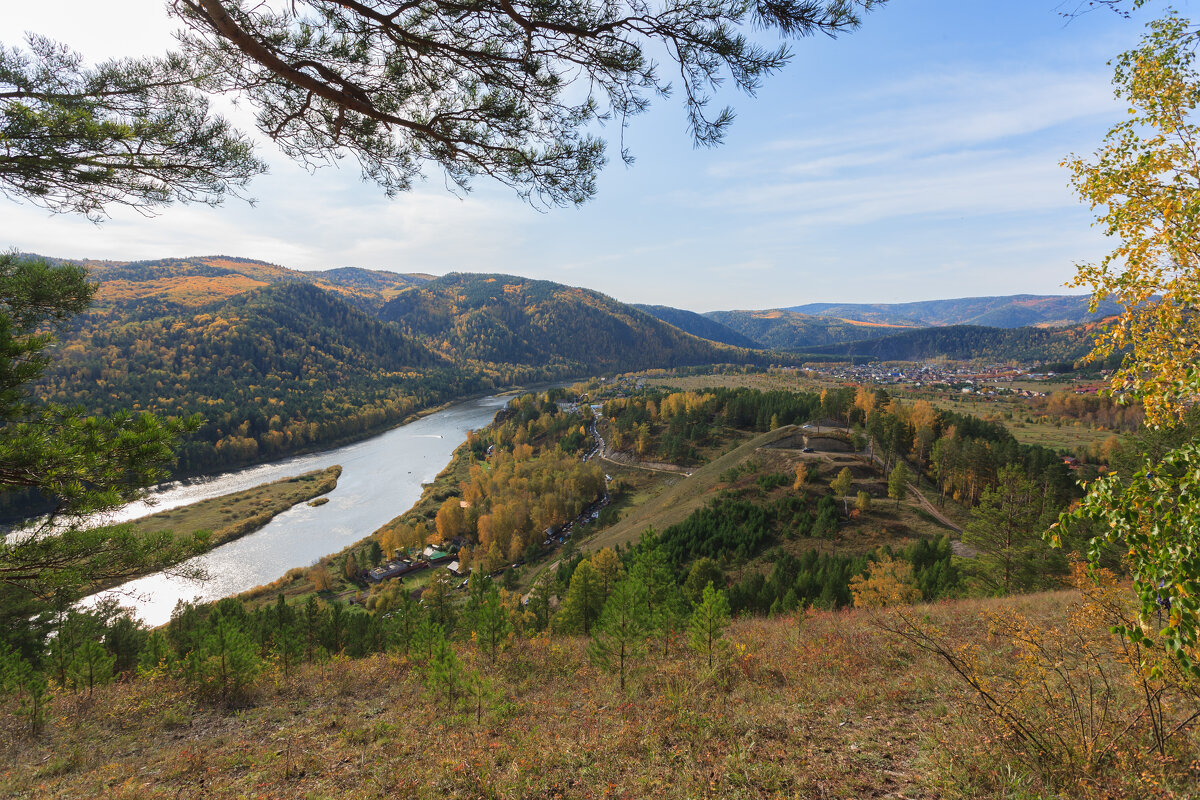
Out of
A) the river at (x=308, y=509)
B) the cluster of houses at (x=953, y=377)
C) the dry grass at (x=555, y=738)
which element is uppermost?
the dry grass at (x=555, y=738)

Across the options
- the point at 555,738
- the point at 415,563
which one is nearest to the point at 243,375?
the point at 415,563

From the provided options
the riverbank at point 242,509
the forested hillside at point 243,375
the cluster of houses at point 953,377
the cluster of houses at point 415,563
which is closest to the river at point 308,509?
the riverbank at point 242,509

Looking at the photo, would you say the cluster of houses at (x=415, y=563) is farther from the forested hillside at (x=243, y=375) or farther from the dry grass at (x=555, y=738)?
the dry grass at (x=555, y=738)

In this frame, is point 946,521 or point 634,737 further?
point 946,521

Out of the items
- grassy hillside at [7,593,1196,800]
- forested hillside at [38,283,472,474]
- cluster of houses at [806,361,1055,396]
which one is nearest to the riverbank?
forested hillside at [38,283,472,474]

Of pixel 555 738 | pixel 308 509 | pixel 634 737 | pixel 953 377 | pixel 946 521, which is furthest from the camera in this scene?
pixel 953 377

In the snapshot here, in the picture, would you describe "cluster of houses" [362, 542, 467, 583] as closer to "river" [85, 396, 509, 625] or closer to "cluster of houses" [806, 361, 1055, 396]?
"river" [85, 396, 509, 625]

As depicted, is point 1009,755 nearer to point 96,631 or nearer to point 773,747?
point 773,747

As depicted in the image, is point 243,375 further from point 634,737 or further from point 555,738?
point 634,737

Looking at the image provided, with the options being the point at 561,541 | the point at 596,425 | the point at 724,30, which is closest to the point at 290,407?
the point at 596,425
